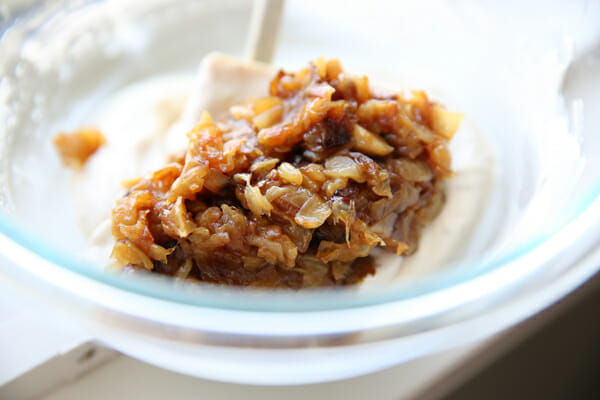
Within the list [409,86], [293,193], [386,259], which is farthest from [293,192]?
[409,86]

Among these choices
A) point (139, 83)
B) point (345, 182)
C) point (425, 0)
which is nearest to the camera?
point (345, 182)

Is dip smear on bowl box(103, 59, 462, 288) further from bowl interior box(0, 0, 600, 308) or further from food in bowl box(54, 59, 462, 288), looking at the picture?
bowl interior box(0, 0, 600, 308)

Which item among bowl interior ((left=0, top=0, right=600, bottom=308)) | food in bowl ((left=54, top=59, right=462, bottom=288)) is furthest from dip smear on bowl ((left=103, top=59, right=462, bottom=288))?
bowl interior ((left=0, top=0, right=600, bottom=308))

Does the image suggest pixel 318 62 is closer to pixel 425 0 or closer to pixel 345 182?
pixel 345 182

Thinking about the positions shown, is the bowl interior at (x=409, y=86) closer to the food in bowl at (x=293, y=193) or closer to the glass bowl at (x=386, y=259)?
the glass bowl at (x=386, y=259)

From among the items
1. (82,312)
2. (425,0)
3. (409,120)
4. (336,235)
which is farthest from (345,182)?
(425,0)

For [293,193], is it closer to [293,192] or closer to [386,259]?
[293,192]

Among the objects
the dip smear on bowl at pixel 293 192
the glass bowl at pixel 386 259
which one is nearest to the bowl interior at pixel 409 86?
the glass bowl at pixel 386 259
